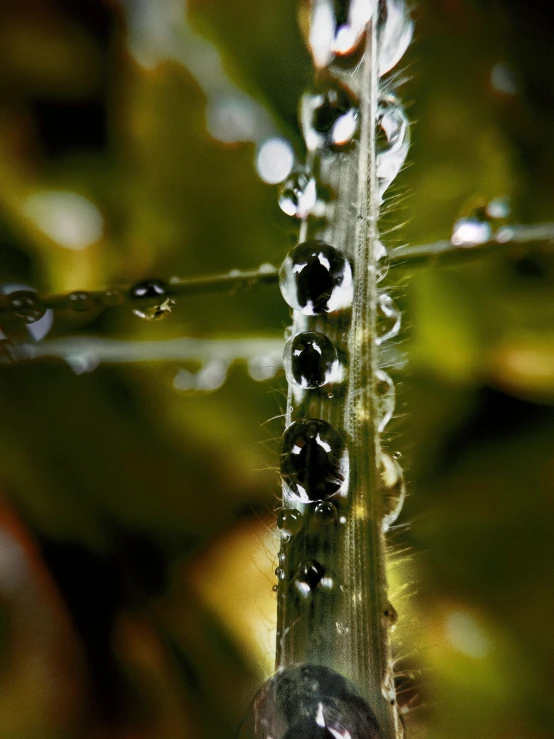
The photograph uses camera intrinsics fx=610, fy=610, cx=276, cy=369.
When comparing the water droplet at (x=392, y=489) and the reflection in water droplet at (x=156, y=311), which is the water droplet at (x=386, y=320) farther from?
the reflection in water droplet at (x=156, y=311)

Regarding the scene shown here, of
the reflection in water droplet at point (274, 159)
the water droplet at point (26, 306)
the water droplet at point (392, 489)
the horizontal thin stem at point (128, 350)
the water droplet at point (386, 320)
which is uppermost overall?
the reflection in water droplet at point (274, 159)

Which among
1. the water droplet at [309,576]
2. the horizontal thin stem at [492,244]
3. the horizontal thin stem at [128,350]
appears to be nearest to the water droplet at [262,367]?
the horizontal thin stem at [128,350]

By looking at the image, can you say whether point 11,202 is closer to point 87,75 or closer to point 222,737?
point 87,75

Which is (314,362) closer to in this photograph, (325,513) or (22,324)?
(325,513)

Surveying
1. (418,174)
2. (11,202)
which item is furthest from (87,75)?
(418,174)

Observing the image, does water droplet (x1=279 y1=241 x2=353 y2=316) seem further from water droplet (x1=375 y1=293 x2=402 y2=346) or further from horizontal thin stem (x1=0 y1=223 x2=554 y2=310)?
horizontal thin stem (x1=0 y1=223 x2=554 y2=310)

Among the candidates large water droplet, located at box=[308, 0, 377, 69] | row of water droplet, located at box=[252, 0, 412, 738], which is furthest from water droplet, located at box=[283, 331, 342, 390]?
large water droplet, located at box=[308, 0, 377, 69]

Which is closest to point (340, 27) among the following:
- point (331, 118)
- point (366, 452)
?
point (331, 118)
